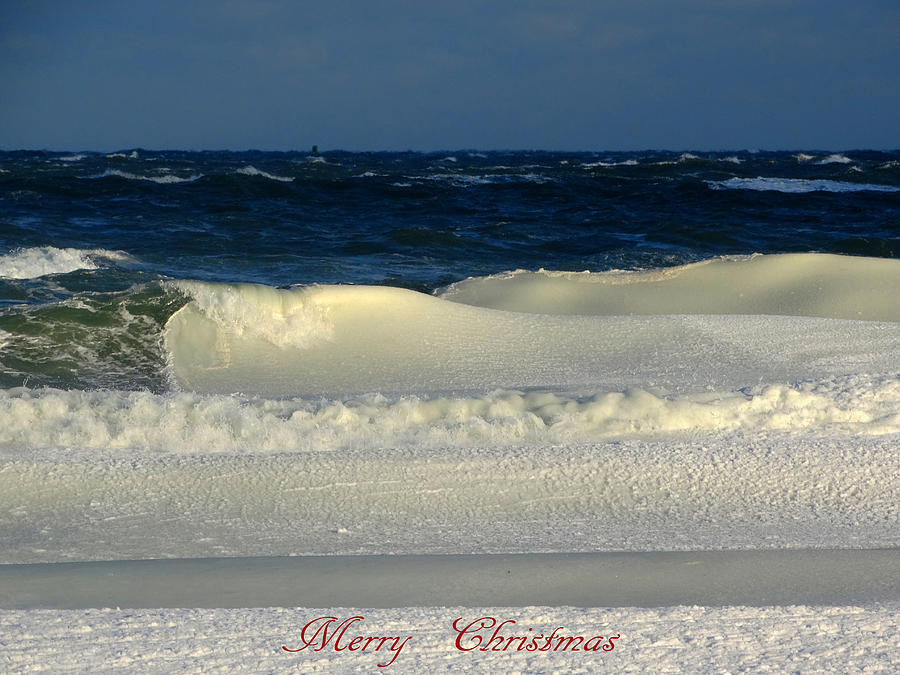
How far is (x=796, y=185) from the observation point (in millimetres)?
19891

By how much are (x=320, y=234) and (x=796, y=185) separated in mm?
12093

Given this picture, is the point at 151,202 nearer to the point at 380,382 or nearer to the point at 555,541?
the point at 380,382

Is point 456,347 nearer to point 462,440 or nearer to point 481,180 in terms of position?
point 462,440

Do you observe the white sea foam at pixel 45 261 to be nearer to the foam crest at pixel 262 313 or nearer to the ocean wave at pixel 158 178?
the foam crest at pixel 262 313

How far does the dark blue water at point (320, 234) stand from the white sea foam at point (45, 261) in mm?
29

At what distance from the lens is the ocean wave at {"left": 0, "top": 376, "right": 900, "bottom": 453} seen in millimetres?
3297

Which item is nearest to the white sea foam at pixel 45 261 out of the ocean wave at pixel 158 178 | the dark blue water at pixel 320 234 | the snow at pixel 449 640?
the dark blue water at pixel 320 234

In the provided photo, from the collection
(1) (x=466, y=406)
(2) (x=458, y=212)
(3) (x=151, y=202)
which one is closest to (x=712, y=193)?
(2) (x=458, y=212)

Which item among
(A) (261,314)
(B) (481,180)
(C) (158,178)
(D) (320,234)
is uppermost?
(B) (481,180)

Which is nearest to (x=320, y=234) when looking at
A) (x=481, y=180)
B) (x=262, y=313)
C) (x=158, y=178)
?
(x=262, y=313)

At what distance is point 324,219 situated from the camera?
42.8 ft

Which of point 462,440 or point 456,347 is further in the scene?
point 456,347

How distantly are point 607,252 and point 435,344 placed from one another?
18.7 feet

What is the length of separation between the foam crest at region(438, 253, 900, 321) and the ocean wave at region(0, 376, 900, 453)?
3079mm
